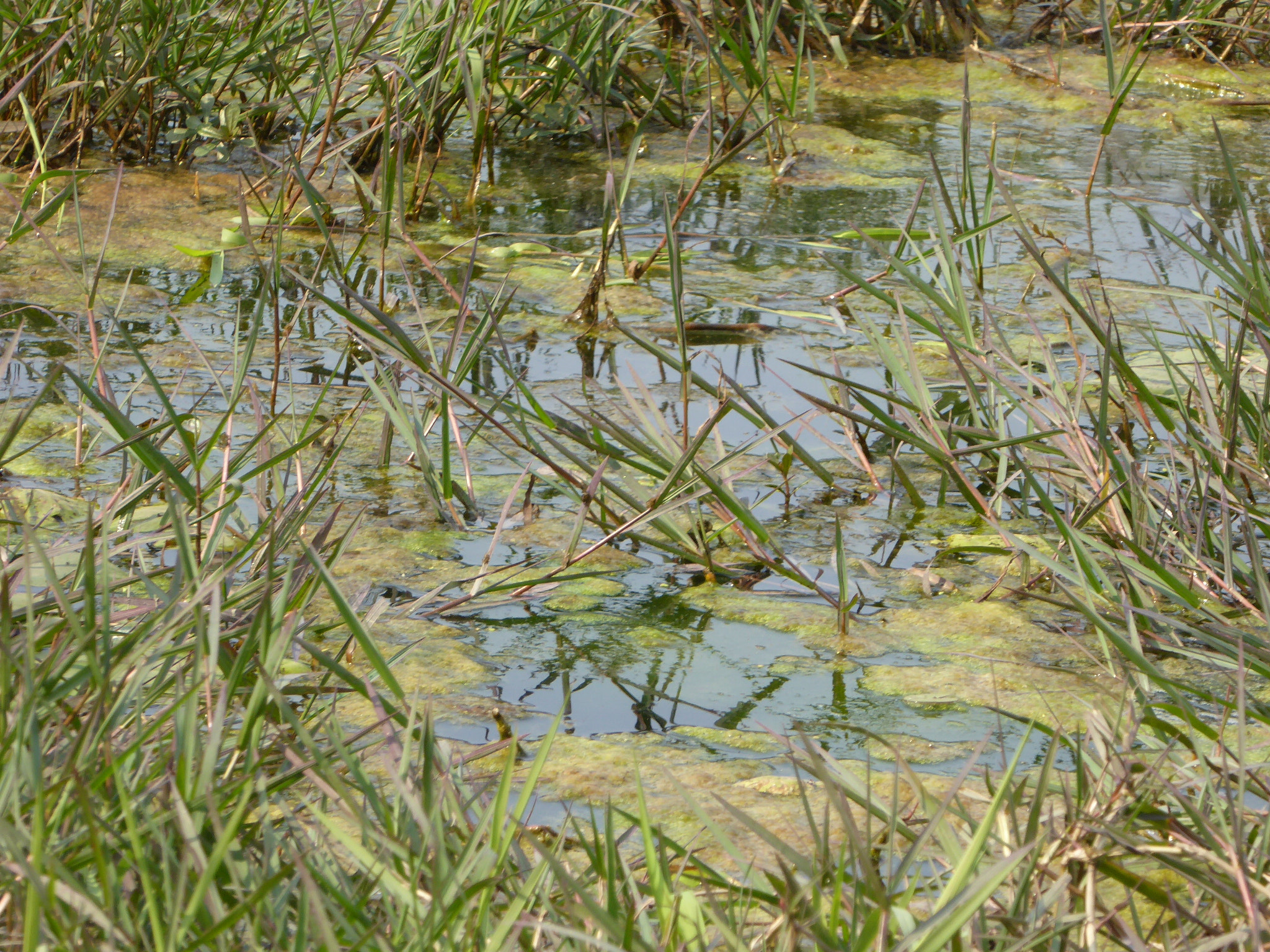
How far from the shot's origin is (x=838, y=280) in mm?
2816

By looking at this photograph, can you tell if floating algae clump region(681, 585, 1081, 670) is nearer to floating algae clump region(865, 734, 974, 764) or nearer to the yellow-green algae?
the yellow-green algae

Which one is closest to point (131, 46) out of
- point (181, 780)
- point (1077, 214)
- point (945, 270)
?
point (945, 270)

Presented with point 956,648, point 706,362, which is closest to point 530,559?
point 956,648

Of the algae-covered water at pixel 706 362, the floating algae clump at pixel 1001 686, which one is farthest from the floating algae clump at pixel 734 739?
the floating algae clump at pixel 1001 686

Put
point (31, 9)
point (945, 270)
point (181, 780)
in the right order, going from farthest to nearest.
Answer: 1. point (31, 9)
2. point (945, 270)
3. point (181, 780)

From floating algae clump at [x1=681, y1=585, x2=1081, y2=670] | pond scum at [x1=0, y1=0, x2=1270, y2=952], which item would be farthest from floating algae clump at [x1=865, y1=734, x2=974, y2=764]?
floating algae clump at [x1=681, y1=585, x2=1081, y2=670]

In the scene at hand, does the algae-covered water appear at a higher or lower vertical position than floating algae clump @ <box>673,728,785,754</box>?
higher

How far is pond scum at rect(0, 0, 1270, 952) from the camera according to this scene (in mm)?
953

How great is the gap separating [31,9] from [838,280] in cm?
162

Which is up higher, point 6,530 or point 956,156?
point 956,156

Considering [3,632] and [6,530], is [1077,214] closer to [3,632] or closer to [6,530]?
[6,530]

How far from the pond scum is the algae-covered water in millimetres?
16

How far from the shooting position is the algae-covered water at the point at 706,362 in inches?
62.5

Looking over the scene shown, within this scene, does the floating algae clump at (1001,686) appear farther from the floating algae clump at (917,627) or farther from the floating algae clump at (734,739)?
the floating algae clump at (734,739)
